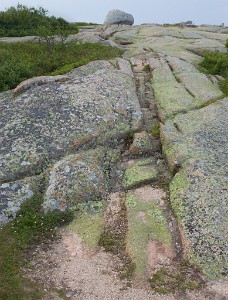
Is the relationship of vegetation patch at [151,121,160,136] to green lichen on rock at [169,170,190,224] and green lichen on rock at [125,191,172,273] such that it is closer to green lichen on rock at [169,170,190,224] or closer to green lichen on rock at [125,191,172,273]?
green lichen on rock at [169,170,190,224]

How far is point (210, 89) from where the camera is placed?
76.3 feet

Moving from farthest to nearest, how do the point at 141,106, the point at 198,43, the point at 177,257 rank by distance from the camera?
the point at 198,43 < the point at 141,106 < the point at 177,257

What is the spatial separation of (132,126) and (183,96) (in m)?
4.71

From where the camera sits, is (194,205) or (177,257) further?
(194,205)

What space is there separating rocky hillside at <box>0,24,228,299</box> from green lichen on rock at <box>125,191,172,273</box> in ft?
0.12

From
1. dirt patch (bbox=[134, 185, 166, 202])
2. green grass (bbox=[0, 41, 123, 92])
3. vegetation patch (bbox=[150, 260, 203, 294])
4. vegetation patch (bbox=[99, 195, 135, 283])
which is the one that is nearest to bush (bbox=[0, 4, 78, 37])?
green grass (bbox=[0, 41, 123, 92])

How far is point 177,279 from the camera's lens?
11.2 m

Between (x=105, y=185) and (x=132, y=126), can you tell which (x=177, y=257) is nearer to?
(x=105, y=185)

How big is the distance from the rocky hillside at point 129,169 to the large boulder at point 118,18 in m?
49.7

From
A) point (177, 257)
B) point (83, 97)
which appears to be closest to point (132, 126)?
point (83, 97)

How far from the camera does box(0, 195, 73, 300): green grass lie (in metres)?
10.7

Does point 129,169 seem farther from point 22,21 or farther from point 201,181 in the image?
point 22,21

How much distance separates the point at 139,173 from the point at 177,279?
533 centimetres

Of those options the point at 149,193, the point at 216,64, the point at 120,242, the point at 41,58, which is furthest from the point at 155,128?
the point at 41,58
